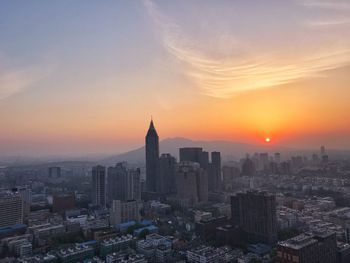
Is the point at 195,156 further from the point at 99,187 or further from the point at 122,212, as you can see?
the point at 122,212

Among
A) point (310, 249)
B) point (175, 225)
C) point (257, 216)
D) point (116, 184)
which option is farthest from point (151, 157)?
point (310, 249)

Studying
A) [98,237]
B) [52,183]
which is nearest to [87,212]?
[98,237]

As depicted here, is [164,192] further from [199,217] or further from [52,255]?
[52,255]

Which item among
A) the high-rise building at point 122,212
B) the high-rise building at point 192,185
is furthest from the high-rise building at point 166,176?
the high-rise building at point 122,212

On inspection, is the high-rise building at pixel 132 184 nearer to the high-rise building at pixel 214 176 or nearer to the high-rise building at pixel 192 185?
the high-rise building at pixel 192 185

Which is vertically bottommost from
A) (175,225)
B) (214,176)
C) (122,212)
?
(175,225)

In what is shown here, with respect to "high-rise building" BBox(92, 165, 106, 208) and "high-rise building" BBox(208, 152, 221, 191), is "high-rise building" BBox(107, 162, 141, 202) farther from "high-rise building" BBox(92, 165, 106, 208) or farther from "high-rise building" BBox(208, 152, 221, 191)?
"high-rise building" BBox(208, 152, 221, 191)
